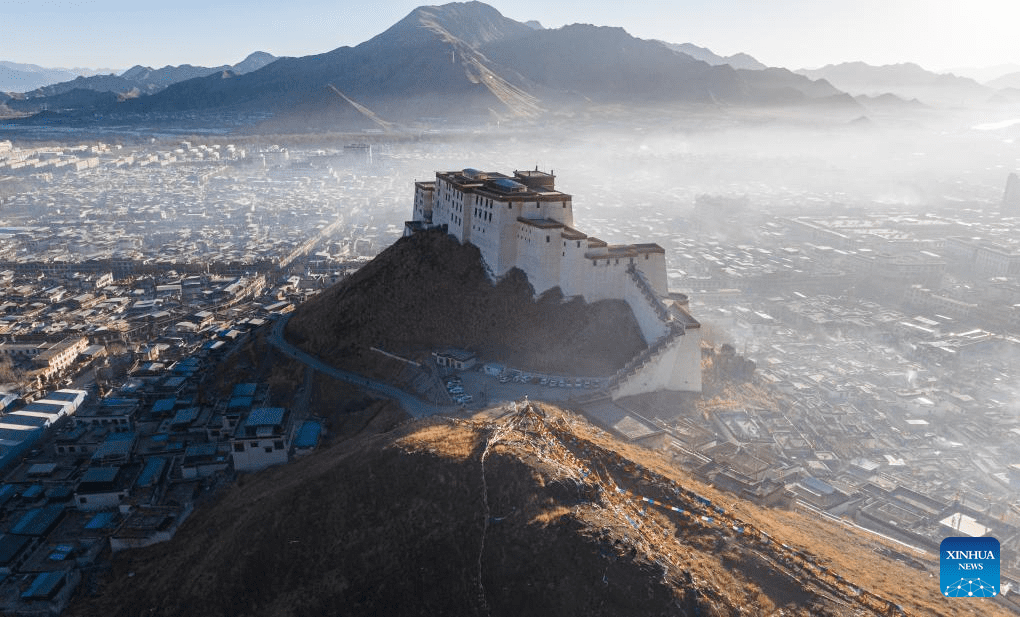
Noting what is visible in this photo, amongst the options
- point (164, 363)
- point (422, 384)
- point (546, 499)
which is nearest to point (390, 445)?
point (546, 499)

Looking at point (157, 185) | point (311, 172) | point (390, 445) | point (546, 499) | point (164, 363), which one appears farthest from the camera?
point (311, 172)

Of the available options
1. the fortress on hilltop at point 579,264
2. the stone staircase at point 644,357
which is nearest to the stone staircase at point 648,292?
the fortress on hilltop at point 579,264

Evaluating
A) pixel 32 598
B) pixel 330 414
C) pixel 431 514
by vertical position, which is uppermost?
pixel 431 514

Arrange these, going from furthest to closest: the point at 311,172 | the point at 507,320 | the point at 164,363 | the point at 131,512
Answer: the point at 311,172, the point at 164,363, the point at 507,320, the point at 131,512

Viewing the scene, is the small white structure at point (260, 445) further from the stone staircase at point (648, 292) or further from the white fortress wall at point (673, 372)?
the stone staircase at point (648, 292)

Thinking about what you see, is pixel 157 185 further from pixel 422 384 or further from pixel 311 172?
pixel 422 384

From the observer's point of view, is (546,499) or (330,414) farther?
(330,414)

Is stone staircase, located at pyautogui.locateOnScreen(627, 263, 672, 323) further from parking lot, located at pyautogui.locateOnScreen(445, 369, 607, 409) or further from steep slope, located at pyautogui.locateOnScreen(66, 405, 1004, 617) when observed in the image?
steep slope, located at pyautogui.locateOnScreen(66, 405, 1004, 617)
